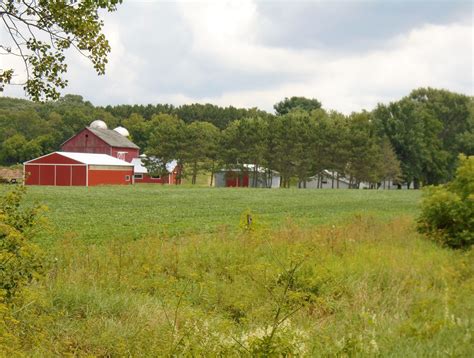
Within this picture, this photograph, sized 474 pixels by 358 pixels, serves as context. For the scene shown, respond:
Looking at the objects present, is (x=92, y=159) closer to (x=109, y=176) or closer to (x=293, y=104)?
(x=109, y=176)

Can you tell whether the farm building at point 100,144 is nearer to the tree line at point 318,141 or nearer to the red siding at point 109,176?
the tree line at point 318,141

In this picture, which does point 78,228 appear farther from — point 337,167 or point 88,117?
point 88,117

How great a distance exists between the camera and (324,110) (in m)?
119

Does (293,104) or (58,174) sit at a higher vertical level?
(293,104)

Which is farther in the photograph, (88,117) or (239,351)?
(88,117)

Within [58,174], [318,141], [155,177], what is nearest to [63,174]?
[58,174]

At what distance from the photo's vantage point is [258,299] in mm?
8477

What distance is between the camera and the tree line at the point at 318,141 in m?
79.2

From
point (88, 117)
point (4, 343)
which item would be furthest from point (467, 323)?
point (88, 117)

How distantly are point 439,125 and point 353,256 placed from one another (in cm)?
8448

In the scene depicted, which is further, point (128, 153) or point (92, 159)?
point (128, 153)

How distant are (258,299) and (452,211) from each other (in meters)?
8.30

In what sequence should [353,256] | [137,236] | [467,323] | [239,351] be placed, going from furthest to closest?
1. [137,236]
2. [353,256]
3. [467,323]
4. [239,351]

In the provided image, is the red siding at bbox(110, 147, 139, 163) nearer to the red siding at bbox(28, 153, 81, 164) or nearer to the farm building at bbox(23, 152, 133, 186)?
the farm building at bbox(23, 152, 133, 186)
